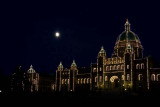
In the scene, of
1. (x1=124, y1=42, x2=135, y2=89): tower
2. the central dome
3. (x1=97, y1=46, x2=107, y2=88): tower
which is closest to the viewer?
(x1=124, y1=42, x2=135, y2=89): tower

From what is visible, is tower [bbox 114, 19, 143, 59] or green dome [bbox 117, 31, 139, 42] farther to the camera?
green dome [bbox 117, 31, 139, 42]

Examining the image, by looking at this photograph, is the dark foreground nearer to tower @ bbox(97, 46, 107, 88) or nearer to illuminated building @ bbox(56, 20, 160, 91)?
illuminated building @ bbox(56, 20, 160, 91)

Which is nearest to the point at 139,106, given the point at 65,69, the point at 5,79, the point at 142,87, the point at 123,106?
the point at 123,106

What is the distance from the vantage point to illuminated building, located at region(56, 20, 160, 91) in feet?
206

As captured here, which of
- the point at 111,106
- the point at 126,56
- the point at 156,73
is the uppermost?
the point at 126,56

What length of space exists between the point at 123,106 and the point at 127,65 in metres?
42.2

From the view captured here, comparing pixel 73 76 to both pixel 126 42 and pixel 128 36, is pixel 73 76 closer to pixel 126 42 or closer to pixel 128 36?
pixel 126 42

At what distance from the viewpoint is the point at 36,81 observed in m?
92.3

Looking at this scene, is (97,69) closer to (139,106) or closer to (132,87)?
(132,87)

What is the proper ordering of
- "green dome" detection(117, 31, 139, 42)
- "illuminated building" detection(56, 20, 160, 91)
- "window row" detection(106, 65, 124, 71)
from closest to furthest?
"illuminated building" detection(56, 20, 160, 91) < "window row" detection(106, 65, 124, 71) < "green dome" detection(117, 31, 139, 42)

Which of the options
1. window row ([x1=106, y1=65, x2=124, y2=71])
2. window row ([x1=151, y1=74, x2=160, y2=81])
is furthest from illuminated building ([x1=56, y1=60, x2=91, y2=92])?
window row ([x1=151, y1=74, x2=160, y2=81])

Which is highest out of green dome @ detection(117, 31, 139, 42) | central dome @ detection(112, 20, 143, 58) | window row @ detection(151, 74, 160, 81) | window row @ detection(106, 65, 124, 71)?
green dome @ detection(117, 31, 139, 42)

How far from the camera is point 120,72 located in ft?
222

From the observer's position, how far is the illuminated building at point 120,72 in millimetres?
62875
